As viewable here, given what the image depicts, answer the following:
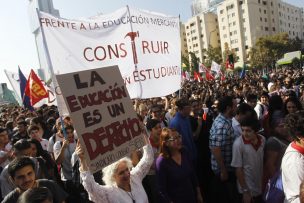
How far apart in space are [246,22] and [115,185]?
91067 millimetres

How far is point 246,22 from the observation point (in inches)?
3457

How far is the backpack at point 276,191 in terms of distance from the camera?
3152mm

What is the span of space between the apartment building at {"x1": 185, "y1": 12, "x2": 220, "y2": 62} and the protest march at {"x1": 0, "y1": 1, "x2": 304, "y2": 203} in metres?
97.7

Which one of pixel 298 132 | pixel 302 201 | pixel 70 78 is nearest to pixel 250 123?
pixel 298 132

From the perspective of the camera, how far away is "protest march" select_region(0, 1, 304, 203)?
2.89 metres

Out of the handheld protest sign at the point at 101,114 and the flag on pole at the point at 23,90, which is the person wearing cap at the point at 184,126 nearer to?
the handheld protest sign at the point at 101,114

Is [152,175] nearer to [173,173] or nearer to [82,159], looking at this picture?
[173,173]

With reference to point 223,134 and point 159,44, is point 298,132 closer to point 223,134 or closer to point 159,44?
point 223,134

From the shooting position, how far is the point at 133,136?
3279 mm

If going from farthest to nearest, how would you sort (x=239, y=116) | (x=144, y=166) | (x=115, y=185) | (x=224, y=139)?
1. (x=239, y=116)
2. (x=224, y=139)
3. (x=144, y=166)
4. (x=115, y=185)

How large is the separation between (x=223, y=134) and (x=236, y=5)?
91577 mm

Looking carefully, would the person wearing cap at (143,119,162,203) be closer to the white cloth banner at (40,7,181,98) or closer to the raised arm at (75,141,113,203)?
the white cloth banner at (40,7,181,98)

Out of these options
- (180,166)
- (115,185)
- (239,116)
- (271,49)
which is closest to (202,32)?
(271,49)

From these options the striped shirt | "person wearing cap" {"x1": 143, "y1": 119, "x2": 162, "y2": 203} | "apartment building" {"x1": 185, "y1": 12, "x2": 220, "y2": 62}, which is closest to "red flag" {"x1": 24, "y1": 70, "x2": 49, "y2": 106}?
"person wearing cap" {"x1": 143, "y1": 119, "x2": 162, "y2": 203}
